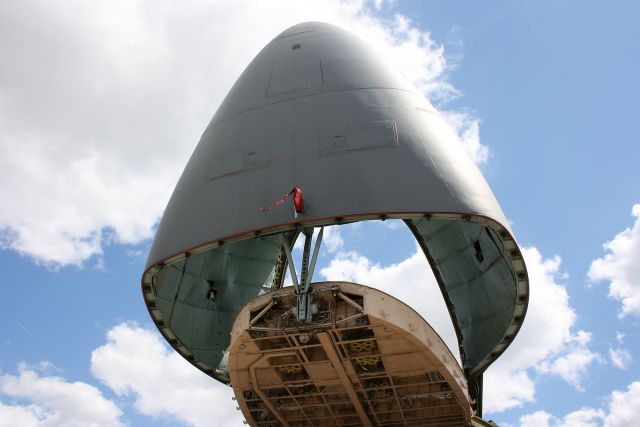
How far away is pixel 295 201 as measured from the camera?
42.2 ft

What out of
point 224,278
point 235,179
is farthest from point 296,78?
point 224,278

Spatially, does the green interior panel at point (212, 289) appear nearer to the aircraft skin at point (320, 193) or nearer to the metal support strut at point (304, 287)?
the aircraft skin at point (320, 193)

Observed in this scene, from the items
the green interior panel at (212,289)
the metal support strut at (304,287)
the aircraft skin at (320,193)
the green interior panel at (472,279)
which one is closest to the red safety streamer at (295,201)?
the aircraft skin at (320,193)

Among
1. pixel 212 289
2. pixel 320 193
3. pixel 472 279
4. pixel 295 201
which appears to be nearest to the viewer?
pixel 295 201

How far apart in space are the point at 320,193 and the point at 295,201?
0.69 metres

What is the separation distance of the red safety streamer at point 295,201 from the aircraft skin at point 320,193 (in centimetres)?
3

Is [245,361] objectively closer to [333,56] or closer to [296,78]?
[296,78]

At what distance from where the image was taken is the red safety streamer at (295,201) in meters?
12.9

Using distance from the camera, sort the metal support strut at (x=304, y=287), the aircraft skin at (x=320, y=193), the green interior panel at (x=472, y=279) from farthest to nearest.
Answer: the green interior panel at (x=472, y=279) < the aircraft skin at (x=320, y=193) < the metal support strut at (x=304, y=287)

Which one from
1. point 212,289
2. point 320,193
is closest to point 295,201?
point 320,193

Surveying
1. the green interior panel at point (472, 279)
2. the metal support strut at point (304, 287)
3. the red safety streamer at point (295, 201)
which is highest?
the green interior panel at point (472, 279)

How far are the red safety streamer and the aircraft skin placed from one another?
3 centimetres

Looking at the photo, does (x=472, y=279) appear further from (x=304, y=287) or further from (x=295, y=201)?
(x=295, y=201)

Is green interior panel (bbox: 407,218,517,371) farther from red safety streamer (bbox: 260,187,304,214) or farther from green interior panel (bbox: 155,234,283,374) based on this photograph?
red safety streamer (bbox: 260,187,304,214)
